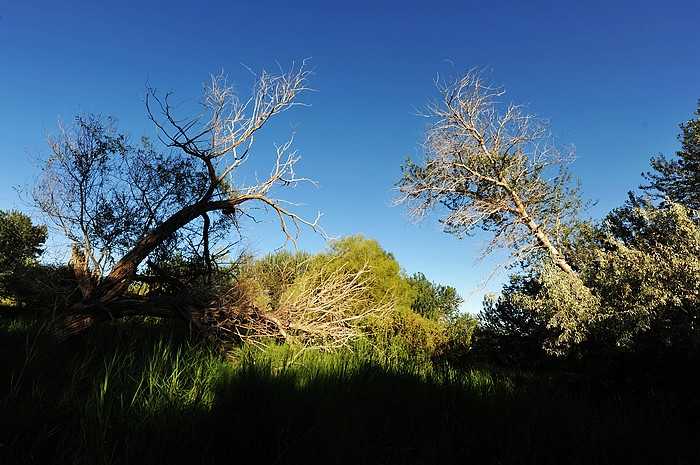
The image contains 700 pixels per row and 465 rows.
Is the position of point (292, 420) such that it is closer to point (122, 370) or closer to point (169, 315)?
point (122, 370)

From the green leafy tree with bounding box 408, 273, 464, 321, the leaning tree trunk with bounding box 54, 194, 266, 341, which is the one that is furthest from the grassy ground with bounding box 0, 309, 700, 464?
the green leafy tree with bounding box 408, 273, 464, 321

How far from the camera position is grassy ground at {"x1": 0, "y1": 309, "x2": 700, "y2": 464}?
2.71m

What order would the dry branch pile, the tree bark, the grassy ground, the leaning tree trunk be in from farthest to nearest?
1. the dry branch pile
2. the tree bark
3. the leaning tree trunk
4. the grassy ground

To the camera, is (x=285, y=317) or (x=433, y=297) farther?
(x=433, y=297)

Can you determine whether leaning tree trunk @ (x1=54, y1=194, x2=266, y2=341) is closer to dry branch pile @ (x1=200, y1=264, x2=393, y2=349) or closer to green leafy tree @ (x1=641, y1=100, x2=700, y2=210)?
dry branch pile @ (x1=200, y1=264, x2=393, y2=349)

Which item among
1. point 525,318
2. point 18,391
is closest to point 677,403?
point 525,318

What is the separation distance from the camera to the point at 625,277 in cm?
938

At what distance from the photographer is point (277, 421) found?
330cm

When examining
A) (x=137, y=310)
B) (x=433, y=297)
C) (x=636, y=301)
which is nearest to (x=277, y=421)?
(x=137, y=310)

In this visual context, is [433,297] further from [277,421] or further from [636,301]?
[277,421]

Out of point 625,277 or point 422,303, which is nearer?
point 625,277

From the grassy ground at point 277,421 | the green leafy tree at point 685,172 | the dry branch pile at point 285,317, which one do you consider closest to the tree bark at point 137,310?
the dry branch pile at point 285,317

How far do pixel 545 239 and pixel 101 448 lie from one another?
16.1m

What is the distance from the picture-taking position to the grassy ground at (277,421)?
2.71 m
